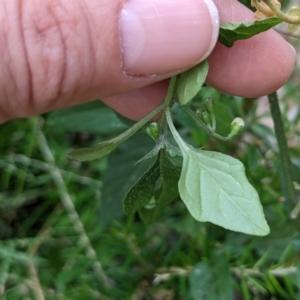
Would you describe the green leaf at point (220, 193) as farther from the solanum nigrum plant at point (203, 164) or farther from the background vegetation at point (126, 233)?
the background vegetation at point (126, 233)

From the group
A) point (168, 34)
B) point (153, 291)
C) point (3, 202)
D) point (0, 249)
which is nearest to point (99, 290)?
point (153, 291)

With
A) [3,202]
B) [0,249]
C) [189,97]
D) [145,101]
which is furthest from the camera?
[3,202]

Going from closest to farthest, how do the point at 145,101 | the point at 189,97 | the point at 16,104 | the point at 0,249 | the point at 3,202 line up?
the point at 189,97 < the point at 16,104 < the point at 145,101 < the point at 0,249 < the point at 3,202

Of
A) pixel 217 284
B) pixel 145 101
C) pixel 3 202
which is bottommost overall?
pixel 3 202

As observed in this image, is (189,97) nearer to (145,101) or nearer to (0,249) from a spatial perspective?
(145,101)

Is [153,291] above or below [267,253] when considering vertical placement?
below

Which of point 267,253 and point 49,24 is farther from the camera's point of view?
point 267,253
